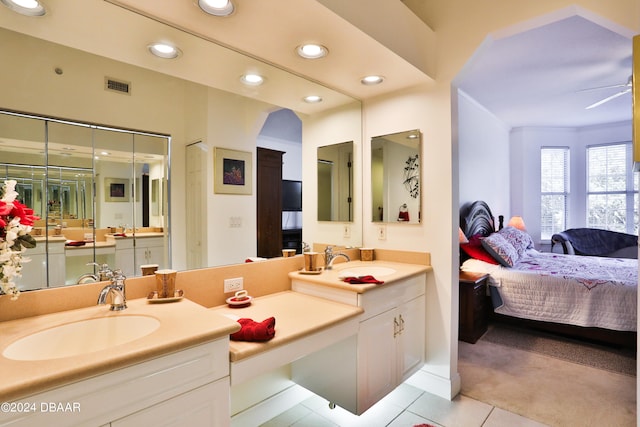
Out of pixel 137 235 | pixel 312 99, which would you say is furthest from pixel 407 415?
pixel 312 99

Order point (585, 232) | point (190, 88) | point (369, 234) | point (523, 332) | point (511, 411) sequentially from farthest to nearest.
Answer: point (585, 232) → point (523, 332) → point (369, 234) → point (511, 411) → point (190, 88)

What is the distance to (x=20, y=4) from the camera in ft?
4.04

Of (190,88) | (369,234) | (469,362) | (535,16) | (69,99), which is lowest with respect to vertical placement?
(469,362)

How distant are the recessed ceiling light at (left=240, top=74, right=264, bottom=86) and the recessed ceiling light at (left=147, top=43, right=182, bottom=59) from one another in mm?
391

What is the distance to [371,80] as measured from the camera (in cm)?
226

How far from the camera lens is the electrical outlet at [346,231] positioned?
2.67 metres

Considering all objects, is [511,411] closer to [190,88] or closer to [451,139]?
[451,139]

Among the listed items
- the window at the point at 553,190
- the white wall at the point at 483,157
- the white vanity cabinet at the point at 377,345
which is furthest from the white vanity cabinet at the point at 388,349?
the window at the point at 553,190

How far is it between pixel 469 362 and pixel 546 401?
2.06 ft

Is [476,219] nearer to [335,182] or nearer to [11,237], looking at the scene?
[335,182]

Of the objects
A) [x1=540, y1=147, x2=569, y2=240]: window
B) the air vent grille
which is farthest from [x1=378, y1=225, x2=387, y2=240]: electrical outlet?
[x1=540, y1=147, x2=569, y2=240]: window

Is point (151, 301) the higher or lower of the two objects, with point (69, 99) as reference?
lower

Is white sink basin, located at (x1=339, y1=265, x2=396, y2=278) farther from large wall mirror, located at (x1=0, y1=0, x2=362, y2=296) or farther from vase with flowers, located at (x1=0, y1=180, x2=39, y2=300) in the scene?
vase with flowers, located at (x1=0, y1=180, x2=39, y2=300)

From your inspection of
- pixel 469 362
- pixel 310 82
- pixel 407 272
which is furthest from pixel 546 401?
pixel 310 82
